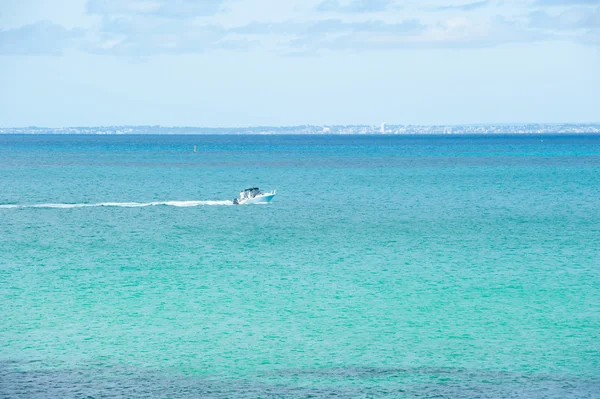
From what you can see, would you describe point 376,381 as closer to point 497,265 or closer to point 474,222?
point 497,265

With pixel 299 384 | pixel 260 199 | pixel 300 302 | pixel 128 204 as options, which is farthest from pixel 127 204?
pixel 299 384

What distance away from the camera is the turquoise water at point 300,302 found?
27.4 metres

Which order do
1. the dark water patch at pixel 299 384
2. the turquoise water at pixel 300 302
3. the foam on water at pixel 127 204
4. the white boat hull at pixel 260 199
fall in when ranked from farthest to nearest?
the white boat hull at pixel 260 199 → the foam on water at pixel 127 204 → the turquoise water at pixel 300 302 → the dark water patch at pixel 299 384

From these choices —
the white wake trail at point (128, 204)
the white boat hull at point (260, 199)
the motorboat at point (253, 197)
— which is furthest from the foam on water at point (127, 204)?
the white boat hull at point (260, 199)

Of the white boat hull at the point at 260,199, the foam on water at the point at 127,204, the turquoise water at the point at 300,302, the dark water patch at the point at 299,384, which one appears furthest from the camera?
the white boat hull at the point at 260,199

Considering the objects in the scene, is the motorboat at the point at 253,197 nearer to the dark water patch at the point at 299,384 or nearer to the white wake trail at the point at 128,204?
the white wake trail at the point at 128,204

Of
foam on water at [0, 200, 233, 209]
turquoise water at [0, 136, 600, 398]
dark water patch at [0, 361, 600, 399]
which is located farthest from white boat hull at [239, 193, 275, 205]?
dark water patch at [0, 361, 600, 399]

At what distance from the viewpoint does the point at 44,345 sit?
31.0 meters

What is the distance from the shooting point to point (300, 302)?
38219 mm

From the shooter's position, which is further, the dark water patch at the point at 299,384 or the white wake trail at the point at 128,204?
the white wake trail at the point at 128,204

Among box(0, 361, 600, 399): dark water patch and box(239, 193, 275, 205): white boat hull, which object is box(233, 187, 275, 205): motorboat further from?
box(0, 361, 600, 399): dark water patch

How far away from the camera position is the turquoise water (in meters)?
27.4

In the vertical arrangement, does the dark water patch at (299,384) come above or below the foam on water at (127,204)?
above

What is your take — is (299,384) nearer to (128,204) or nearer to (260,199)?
(260,199)
